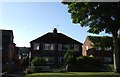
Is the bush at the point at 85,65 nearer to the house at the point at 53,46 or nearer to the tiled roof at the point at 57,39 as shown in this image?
the house at the point at 53,46

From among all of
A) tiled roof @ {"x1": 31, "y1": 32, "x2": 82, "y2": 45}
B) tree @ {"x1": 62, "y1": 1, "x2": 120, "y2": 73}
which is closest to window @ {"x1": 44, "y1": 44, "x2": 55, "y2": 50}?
tiled roof @ {"x1": 31, "y1": 32, "x2": 82, "y2": 45}

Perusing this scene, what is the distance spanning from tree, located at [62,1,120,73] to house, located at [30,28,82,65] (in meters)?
31.9

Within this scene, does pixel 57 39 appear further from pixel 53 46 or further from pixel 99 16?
pixel 99 16

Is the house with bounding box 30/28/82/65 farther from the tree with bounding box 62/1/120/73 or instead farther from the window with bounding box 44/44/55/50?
the tree with bounding box 62/1/120/73

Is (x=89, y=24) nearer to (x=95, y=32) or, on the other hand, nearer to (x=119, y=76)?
(x=95, y=32)

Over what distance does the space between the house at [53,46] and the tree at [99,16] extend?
3193cm

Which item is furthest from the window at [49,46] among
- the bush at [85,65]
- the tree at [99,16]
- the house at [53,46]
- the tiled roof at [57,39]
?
the tree at [99,16]

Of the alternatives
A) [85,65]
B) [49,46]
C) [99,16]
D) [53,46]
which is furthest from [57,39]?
[99,16]

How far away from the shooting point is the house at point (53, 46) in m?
74.9

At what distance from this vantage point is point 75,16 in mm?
42375

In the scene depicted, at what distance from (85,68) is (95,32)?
14.6 m

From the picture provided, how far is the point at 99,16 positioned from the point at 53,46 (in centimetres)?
3637

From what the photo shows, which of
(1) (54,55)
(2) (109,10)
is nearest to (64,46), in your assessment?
(1) (54,55)

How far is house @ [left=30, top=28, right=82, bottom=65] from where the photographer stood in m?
74.9
